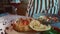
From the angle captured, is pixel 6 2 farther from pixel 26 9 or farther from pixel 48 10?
pixel 48 10

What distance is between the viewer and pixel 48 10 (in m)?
Result: 1.89

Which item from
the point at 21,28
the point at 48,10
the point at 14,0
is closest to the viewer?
the point at 21,28

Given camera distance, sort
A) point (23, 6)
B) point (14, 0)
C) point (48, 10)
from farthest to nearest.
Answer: point (23, 6)
point (48, 10)
point (14, 0)

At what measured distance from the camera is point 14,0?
5.00 feet

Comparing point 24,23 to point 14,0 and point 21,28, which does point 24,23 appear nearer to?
point 21,28

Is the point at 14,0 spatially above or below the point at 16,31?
above

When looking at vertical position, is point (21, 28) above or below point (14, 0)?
below

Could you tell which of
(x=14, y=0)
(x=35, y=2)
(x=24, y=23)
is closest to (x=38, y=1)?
(x=35, y=2)

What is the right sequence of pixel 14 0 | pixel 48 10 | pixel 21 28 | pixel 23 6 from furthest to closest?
pixel 23 6 < pixel 48 10 < pixel 14 0 < pixel 21 28

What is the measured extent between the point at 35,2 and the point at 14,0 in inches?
17.9

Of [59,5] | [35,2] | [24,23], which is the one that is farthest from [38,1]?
[24,23]

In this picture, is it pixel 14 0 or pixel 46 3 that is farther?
pixel 46 3

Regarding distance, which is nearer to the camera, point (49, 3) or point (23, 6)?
point (49, 3)

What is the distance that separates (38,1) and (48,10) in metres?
0.18
